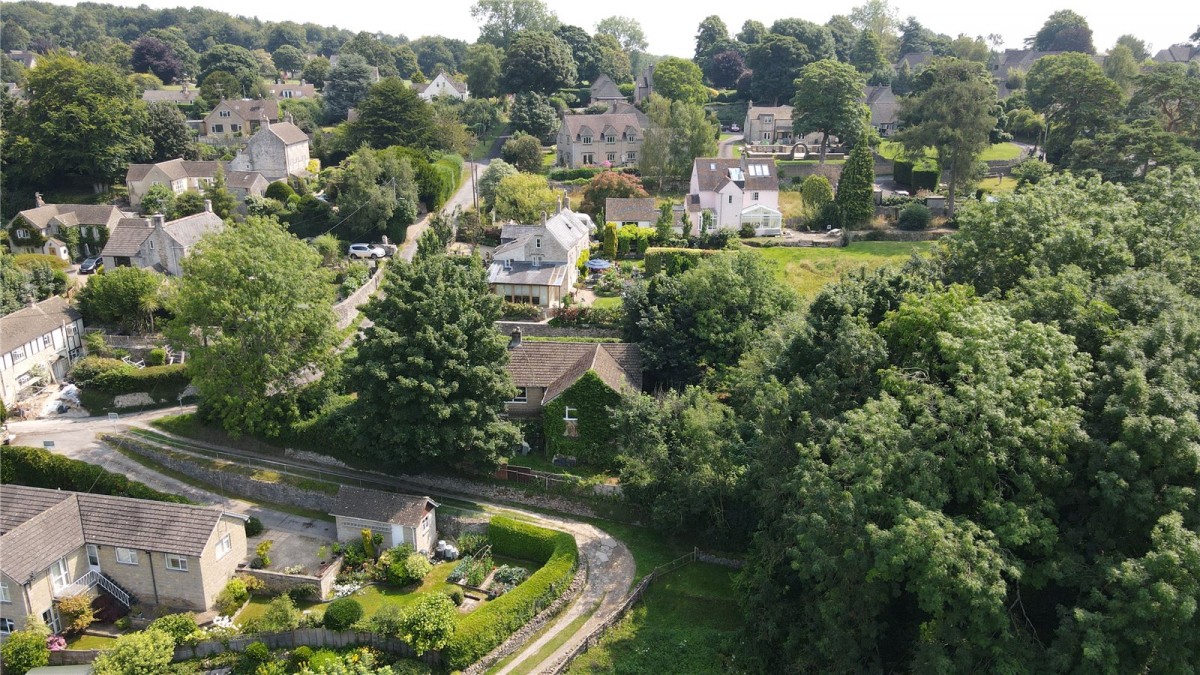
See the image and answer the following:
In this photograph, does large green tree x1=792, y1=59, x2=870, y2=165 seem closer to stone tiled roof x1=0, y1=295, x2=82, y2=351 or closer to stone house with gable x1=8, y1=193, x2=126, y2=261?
stone house with gable x1=8, y1=193, x2=126, y2=261

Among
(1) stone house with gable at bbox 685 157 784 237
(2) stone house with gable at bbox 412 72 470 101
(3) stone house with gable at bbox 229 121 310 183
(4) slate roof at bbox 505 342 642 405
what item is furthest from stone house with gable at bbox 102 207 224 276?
(2) stone house with gable at bbox 412 72 470 101

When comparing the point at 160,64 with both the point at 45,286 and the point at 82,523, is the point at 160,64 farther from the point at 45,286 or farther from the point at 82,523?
the point at 82,523

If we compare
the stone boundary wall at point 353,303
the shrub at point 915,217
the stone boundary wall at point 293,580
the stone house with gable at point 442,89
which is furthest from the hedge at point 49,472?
the stone house with gable at point 442,89

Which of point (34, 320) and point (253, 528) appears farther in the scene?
point (34, 320)

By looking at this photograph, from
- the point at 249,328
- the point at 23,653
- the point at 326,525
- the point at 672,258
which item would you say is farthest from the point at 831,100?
the point at 23,653

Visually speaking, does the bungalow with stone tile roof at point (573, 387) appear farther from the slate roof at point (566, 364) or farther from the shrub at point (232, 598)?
the shrub at point (232, 598)

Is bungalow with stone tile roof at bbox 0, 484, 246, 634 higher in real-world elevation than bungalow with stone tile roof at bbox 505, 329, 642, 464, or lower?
lower

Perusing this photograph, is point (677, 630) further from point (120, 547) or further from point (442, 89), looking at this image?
point (442, 89)
